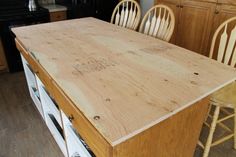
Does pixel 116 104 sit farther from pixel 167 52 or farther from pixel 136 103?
pixel 167 52

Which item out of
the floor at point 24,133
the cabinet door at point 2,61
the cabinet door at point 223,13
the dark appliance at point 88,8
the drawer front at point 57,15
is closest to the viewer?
the floor at point 24,133

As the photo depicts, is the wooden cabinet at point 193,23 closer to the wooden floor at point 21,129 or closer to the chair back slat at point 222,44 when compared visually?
the chair back slat at point 222,44

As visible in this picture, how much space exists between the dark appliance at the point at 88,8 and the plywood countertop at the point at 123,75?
1501mm

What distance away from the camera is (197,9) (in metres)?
2.52

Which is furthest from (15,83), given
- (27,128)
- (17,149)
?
(17,149)

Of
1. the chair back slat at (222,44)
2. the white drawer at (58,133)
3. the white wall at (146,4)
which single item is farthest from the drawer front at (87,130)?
the white wall at (146,4)

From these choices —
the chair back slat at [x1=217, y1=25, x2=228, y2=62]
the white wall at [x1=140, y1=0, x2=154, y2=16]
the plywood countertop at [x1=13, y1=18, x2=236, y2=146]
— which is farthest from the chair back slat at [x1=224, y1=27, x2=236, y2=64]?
the white wall at [x1=140, y1=0, x2=154, y2=16]

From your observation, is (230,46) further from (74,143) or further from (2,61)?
(2,61)

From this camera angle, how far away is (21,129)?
1.90 m

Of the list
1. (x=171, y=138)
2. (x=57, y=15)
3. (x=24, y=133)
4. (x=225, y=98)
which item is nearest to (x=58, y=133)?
(x=24, y=133)

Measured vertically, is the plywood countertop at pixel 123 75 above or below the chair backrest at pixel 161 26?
below

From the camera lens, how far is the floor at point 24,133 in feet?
5.47

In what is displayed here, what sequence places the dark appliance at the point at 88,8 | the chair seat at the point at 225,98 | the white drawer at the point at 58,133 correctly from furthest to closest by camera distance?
the dark appliance at the point at 88,8 → the white drawer at the point at 58,133 → the chair seat at the point at 225,98

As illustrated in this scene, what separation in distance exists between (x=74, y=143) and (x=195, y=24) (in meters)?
2.13
